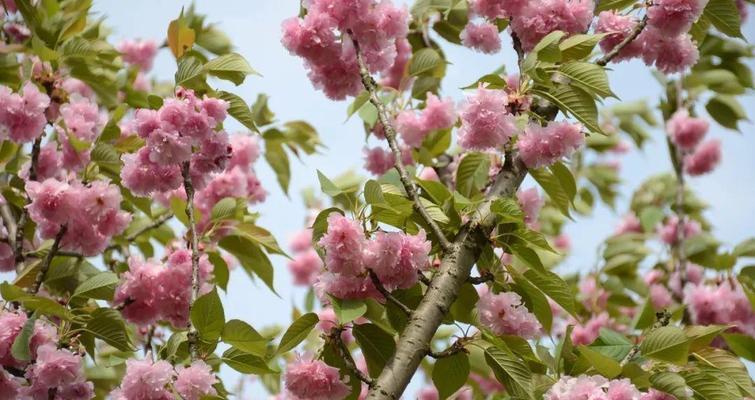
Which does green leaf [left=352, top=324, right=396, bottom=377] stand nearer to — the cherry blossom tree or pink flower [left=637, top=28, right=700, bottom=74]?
the cherry blossom tree

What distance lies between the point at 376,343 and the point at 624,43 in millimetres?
853

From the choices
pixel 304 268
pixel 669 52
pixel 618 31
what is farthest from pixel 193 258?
pixel 304 268

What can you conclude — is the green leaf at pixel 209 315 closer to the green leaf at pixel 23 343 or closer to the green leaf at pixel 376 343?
the green leaf at pixel 376 343

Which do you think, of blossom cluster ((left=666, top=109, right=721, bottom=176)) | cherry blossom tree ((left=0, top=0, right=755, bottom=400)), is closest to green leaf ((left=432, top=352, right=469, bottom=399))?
cherry blossom tree ((left=0, top=0, right=755, bottom=400))

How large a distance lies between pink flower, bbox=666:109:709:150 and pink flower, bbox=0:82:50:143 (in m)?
2.94

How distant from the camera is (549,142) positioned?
1.75 meters

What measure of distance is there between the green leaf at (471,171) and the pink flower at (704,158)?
106 inches


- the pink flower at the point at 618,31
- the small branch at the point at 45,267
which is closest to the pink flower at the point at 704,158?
the pink flower at the point at 618,31

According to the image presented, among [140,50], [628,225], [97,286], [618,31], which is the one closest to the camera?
[97,286]

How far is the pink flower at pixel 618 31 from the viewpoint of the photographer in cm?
199

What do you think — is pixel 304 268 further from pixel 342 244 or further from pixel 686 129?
pixel 342 244

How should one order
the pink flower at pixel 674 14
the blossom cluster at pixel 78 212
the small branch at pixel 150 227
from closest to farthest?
the pink flower at pixel 674 14
the blossom cluster at pixel 78 212
the small branch at pixel 150 227

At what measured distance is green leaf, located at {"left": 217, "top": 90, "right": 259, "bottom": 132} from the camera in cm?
186

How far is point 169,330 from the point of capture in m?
2.64
